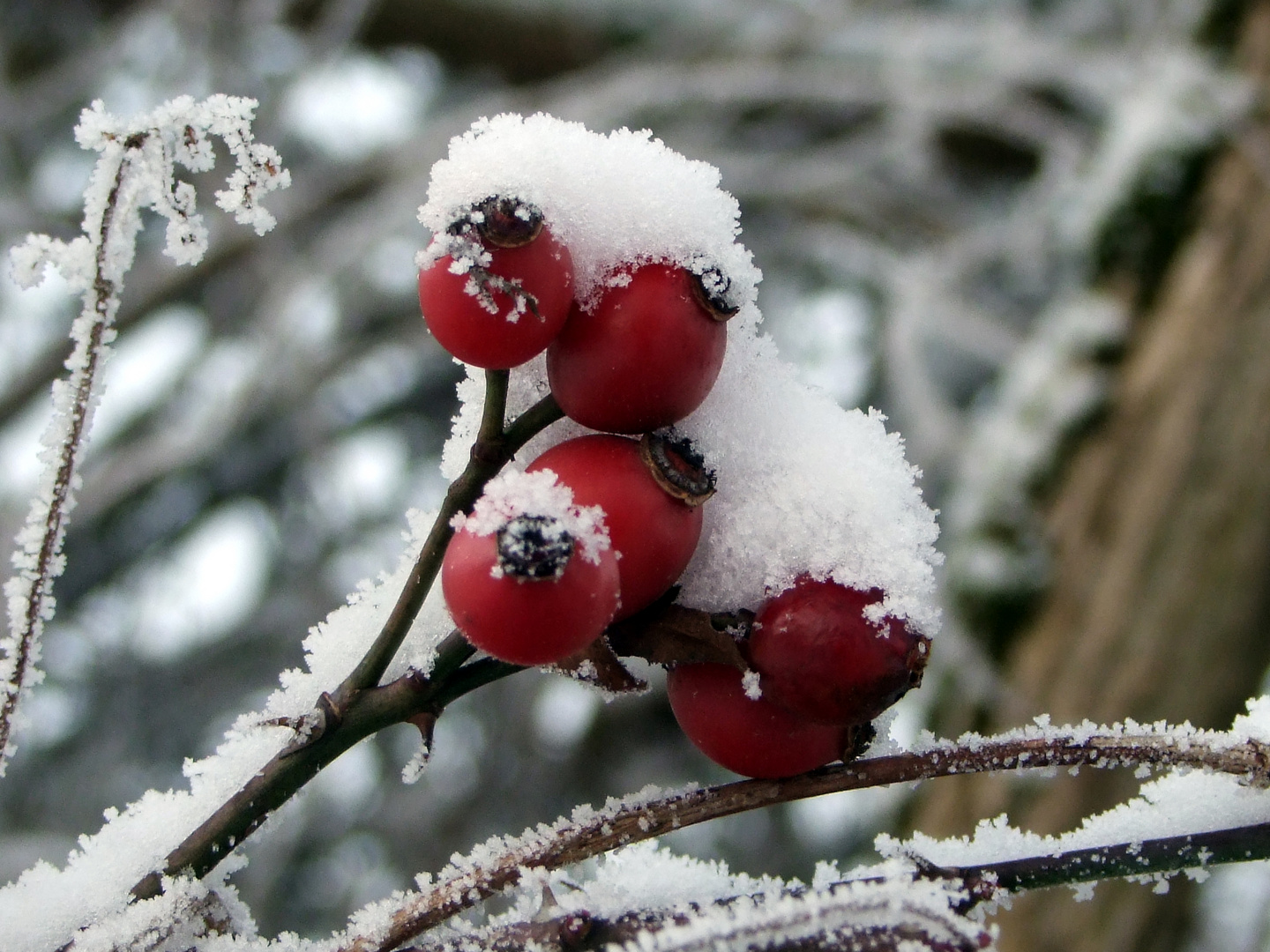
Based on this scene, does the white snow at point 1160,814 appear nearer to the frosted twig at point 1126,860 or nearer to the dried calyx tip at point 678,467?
the frosted twig at point 1126,860

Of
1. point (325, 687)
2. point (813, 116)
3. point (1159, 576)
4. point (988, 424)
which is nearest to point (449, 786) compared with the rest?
point (988, 424)

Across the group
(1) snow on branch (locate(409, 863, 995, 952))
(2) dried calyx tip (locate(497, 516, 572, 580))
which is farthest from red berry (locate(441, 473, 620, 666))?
(1) snow on branch (locate(409, 863, 995, 952))

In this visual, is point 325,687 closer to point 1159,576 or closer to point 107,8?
point 1159,576

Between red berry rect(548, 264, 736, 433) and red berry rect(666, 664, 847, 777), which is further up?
red berry rect(548, 264, 736, 433)

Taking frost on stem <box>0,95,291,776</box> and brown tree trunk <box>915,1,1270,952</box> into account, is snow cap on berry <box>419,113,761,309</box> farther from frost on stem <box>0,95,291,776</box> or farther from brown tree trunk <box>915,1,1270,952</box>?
brown tree trunk <box>915,1,1270,952</box>

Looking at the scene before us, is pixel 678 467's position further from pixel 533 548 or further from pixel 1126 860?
pixel 1126 860

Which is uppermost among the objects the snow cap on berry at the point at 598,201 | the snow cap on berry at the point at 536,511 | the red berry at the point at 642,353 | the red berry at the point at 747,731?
the snow cap on berry at the point at 598,201

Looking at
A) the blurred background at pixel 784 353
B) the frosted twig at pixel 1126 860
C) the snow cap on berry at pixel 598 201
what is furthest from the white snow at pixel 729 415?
the blurred background at pixel 784 353

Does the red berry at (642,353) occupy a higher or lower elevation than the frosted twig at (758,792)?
higher
